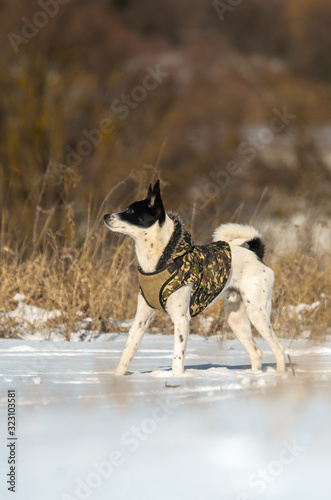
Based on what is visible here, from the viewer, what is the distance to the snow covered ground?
2.05 metres

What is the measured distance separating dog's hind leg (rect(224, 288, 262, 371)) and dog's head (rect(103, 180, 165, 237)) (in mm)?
776

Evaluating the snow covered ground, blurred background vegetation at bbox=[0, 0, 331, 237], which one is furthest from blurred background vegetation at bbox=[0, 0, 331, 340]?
the snow covered ground

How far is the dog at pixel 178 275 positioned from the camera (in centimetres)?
392

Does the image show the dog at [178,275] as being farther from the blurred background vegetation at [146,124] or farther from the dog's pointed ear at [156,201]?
the blurred background vegetation at [146,124]

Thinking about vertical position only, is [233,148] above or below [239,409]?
below

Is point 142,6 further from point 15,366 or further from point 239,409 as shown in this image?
point 239,409

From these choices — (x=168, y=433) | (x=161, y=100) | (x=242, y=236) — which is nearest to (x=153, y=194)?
(x=242, y=236)

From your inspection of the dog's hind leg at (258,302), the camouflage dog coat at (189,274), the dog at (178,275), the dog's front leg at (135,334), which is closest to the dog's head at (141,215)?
the dog at (178,275)

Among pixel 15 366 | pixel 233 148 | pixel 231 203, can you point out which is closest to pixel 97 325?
pixel 15 366

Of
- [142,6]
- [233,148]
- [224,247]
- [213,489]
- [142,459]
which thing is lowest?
[233,148]

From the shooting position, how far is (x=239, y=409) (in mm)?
2852

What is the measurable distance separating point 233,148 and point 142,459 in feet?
32.3

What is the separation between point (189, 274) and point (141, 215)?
40 centimetres

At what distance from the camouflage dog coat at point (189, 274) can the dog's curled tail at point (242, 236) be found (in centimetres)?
33
